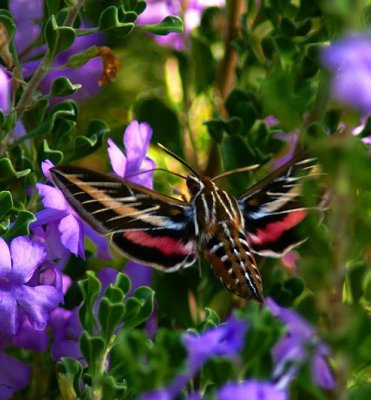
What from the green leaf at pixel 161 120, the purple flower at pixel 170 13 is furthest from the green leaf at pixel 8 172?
the purple flower at pixel 170 13

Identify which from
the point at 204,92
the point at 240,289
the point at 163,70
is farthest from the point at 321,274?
the point at 163,70

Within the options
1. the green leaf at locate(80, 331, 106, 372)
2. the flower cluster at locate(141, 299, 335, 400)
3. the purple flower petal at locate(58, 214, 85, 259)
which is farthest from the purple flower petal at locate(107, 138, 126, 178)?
the flower cluster at locate(141, 299, 335, 400)

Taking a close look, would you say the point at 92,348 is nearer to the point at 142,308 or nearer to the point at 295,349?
the point at 142,308

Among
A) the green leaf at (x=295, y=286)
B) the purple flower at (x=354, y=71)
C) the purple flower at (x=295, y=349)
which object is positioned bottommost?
the green leaf at (x=295, y=286)

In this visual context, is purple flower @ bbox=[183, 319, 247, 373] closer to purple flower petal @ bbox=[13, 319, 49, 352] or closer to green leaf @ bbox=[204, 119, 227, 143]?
purple flower petal @ bbox=[13, 319, 49, 352]

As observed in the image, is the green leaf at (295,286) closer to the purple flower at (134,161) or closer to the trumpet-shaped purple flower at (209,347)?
the purple flower at (134,161)

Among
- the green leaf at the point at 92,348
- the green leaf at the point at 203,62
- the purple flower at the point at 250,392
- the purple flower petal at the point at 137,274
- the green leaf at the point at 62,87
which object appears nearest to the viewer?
the purple flower at the point at 250,392

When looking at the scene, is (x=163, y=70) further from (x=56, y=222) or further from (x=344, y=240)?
(x=344, y=240)
